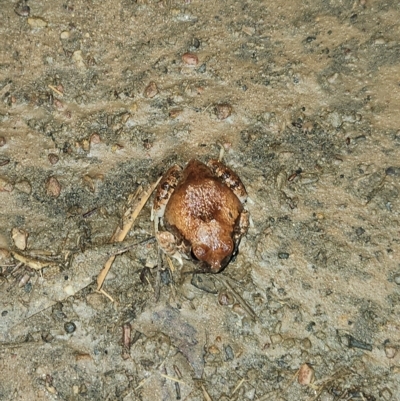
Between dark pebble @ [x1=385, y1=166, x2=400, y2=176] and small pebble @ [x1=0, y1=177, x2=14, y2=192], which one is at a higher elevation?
dark pebble @ [x1=385, y1=166, x2=400, y2=176]

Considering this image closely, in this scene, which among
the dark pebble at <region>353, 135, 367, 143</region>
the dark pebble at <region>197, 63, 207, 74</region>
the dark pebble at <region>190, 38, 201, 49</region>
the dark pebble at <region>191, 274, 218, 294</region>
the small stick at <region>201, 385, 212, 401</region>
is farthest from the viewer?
the dark pebble at <region>190, 38, 201, 49</region>

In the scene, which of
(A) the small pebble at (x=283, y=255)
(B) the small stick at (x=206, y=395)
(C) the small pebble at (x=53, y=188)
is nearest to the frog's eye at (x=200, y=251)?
(A) the small pebble at (x=283, y=255)

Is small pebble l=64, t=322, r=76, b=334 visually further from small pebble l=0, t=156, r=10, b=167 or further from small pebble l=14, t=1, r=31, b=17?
small pebble l=14, t=1, r=31, b=17

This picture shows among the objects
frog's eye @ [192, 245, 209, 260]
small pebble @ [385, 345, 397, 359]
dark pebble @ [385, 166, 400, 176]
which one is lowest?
small pebble @ [385, 345, 397, 359]

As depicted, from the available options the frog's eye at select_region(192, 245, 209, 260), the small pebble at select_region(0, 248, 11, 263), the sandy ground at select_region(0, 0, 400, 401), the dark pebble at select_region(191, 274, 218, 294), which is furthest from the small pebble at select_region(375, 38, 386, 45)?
the small pebble at select_region(0, 248, 11, 263)

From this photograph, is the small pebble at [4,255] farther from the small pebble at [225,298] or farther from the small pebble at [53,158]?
the small pebble at [225,298]

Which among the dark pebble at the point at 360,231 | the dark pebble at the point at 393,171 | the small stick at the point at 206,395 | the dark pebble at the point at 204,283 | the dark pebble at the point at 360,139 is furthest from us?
the dark pebble at the point at 360,139
